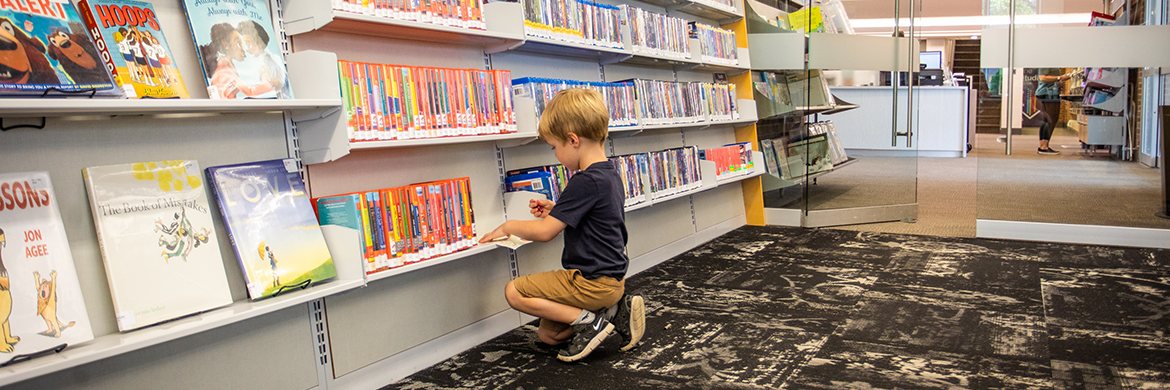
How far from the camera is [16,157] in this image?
5.01 feet

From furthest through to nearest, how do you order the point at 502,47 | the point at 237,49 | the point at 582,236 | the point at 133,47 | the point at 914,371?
the point at 502,47, the point at 582,236, the point at 914,371, the point at 237,49, the point at 133,47

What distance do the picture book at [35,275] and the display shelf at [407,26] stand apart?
773 mm

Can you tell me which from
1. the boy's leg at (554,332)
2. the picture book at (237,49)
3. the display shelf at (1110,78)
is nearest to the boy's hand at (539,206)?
the boy's leg at (554,332)

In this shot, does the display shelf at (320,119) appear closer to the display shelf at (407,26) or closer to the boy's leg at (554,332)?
the display shelf at (407,26)

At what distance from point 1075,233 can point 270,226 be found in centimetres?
447

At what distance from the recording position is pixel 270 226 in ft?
6.29

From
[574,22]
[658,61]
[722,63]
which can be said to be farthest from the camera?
[722,63]

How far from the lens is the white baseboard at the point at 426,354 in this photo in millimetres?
2234

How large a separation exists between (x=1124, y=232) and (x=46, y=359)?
5054 mm

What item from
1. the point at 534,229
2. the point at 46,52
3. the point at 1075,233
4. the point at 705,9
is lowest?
the point at 1075,233

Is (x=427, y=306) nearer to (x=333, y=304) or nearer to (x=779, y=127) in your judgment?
(x=333, y=304)

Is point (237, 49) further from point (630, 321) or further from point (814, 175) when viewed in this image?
point (814, 175)

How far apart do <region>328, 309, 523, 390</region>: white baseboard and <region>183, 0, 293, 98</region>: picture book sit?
0.92 metres

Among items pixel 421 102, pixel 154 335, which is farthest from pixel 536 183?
pixel 154 335
